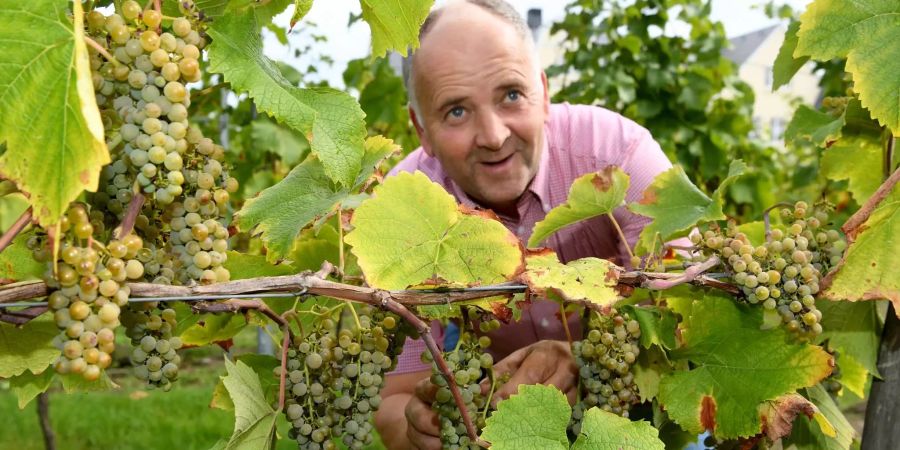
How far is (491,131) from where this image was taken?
6.99 feet

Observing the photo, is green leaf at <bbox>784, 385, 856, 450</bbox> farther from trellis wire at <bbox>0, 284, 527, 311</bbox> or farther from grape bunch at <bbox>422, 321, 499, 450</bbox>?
trellis wire at <bbox>0, 284, 527, 311</bbox>

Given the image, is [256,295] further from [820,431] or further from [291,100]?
[820,431]

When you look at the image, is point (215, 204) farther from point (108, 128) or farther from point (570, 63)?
point (570, 63)

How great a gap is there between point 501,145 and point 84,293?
1.42 m

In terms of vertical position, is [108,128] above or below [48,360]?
above

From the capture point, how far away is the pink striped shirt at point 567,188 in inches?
95.9

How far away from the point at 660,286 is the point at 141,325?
0.74 metres

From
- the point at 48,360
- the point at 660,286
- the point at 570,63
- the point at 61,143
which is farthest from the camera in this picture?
the point at 570,63

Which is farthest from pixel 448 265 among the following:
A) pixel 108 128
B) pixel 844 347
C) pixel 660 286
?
pixel 844 347

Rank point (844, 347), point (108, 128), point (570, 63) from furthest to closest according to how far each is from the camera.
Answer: point (570, 63) < point (844, 347) < point (108, 128)

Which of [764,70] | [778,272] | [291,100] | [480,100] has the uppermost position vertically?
[291,100]

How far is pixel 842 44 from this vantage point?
50.1 inches

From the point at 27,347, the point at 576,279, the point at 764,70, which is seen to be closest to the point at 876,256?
the point at 576,279

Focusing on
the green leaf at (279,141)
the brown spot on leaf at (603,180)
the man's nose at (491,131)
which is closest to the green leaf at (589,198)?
the brown spot on leaf at (603,180)
